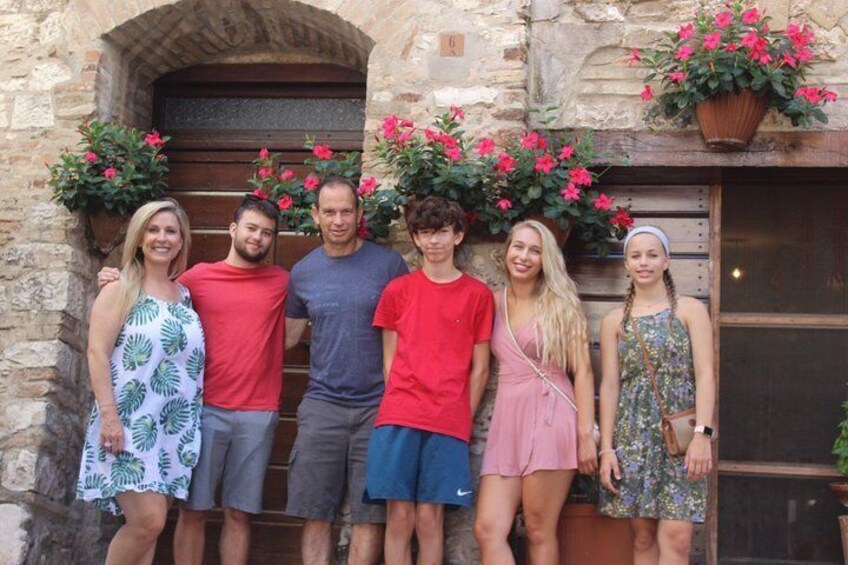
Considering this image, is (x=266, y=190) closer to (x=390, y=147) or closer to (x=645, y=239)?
(x=390, y=147)

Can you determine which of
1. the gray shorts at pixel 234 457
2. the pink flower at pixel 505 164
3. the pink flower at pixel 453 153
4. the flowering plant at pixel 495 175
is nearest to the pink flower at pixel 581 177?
the flowering plant at pixel 495 175

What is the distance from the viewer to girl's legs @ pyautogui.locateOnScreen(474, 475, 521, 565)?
442cm

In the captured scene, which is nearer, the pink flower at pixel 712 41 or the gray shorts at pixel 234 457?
the gray shorts at pixel 234 457

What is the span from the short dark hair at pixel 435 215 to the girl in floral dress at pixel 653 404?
73 cm

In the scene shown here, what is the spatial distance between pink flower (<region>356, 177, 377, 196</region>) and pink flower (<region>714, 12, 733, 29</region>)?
176 centimetres

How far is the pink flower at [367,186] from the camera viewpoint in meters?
5.00

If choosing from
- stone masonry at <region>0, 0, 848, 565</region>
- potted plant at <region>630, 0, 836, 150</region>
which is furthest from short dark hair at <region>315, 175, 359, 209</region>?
potted plant at <region>630, 0, 836, 150</region>

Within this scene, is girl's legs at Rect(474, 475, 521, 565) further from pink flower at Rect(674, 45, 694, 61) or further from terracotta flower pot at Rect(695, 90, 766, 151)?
pink flower at Rect(674, 45, 694, 61)

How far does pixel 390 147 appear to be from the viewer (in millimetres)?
4965

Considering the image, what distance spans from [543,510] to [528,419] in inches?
14.5

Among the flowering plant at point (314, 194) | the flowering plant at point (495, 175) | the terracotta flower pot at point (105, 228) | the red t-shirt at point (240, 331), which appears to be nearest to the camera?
the red t-shirt at point (240, 331)

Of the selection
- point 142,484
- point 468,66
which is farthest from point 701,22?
point 142,484

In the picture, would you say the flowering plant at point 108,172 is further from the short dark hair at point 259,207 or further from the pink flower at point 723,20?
the pink flower at point 723,20

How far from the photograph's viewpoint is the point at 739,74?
197 inches
